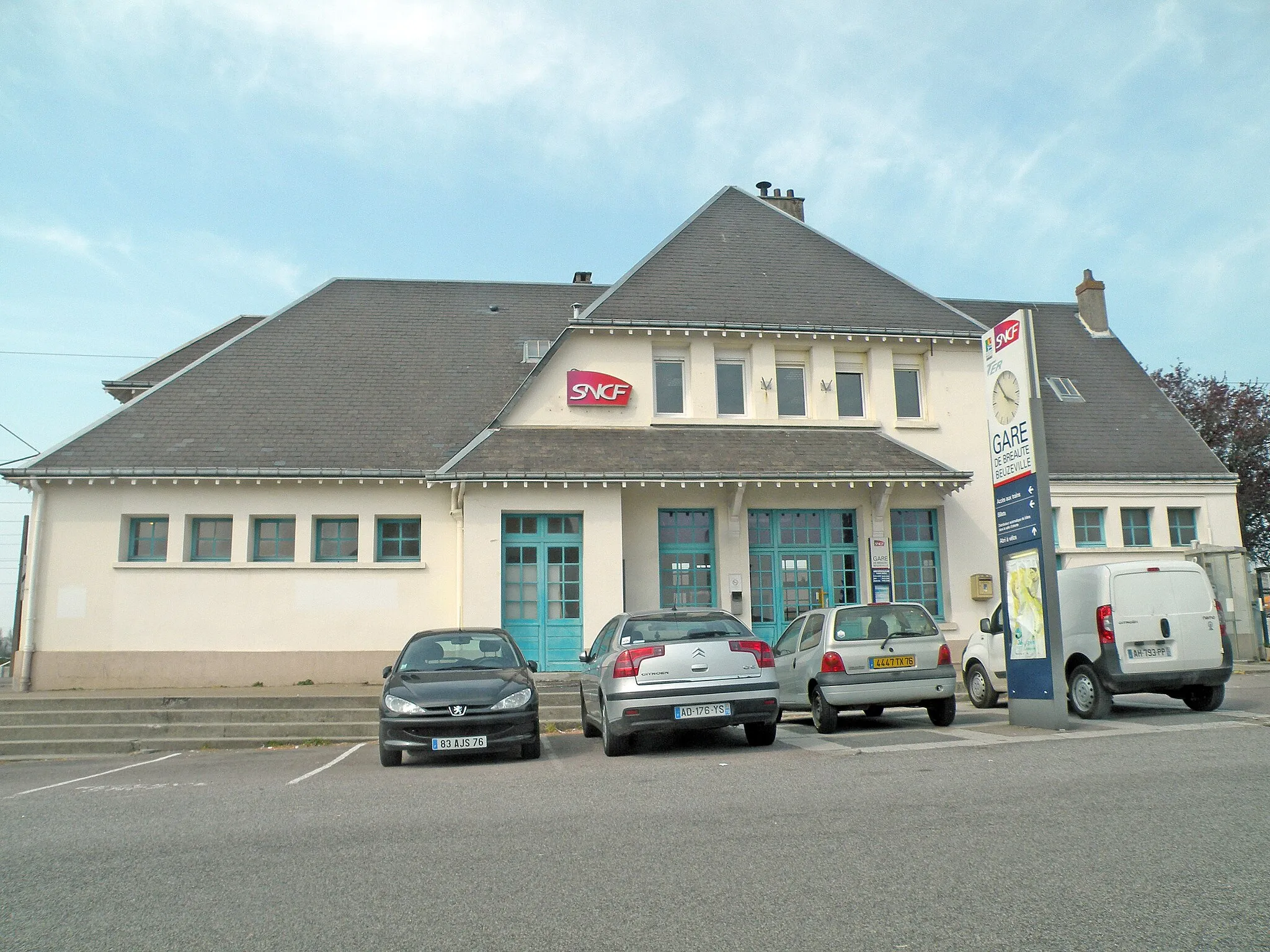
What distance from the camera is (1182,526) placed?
75.9 feet

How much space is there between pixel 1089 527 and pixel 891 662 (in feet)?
43.3

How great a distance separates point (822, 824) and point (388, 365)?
1844 cm

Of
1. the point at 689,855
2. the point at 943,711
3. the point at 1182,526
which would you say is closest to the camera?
the point at 689,855

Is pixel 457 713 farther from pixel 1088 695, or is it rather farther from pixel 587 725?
pixel 1088 695

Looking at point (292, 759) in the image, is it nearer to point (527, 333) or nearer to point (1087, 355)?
point (527, 333)

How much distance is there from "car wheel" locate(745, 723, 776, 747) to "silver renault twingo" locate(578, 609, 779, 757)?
0.01m

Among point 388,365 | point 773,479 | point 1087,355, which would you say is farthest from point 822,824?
point 1087,355

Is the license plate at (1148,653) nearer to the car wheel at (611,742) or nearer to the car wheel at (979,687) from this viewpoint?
the car wheel at (979,687)

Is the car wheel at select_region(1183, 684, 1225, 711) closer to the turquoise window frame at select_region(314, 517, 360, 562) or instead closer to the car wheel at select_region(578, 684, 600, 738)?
the car wheel at select_region(578, 684, 600, 738)

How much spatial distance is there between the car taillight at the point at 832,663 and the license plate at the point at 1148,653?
338 cm

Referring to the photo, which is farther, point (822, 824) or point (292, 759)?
point (292, 759)

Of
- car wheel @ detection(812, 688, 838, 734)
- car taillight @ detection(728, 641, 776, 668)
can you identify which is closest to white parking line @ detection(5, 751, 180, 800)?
car taillight @ detection(728, 641, 776, 668)

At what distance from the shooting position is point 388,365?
74.6 ft

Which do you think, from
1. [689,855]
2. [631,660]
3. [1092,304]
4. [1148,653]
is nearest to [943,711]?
[1148,653]
